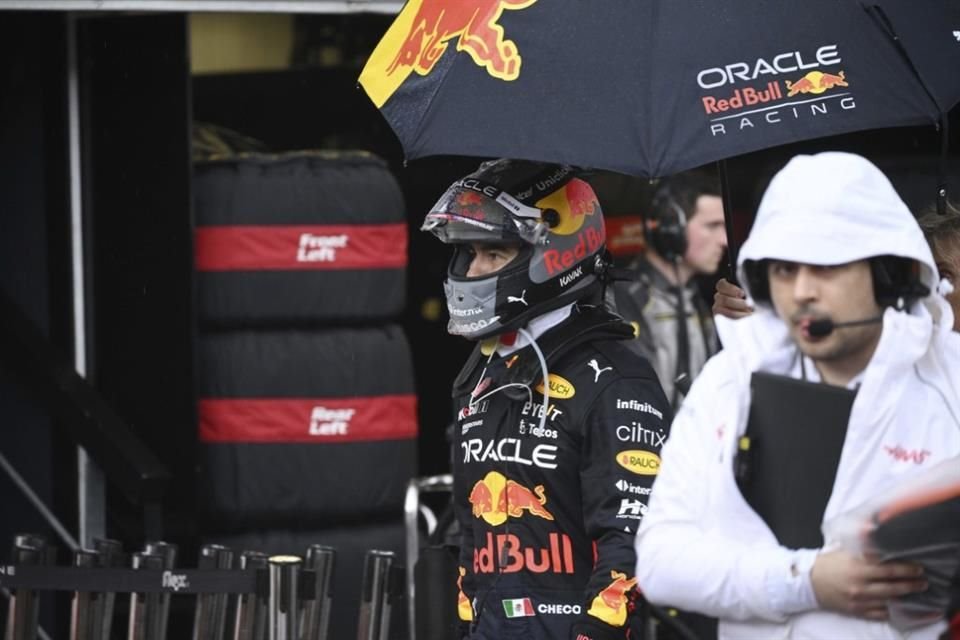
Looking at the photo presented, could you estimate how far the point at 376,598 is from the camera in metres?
5.71

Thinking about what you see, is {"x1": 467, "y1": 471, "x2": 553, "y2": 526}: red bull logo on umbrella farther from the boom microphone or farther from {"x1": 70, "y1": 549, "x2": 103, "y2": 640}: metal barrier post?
{"x1": 70, "y1": 549, "x2": 103, "y2": 640}: metal barrier post

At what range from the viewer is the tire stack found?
6934 millimetres

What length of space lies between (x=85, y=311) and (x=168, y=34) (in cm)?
109

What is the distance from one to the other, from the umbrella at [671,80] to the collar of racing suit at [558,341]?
1.56 ft

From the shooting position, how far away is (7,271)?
6.83 meters

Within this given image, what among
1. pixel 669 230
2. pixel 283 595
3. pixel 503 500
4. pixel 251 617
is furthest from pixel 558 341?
pixel 669 230

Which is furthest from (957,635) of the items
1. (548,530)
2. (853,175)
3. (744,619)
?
(548,530)

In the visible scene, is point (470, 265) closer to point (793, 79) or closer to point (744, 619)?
point (793, 79)

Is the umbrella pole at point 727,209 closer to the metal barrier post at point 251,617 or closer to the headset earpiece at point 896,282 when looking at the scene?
the headset earpiece at point 896,282

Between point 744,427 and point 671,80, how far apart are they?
1217 mm

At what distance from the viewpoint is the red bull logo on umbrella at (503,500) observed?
399cm

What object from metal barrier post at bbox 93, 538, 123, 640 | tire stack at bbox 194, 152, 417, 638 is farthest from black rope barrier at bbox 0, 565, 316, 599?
tire stack at bbox 194, 152, 417, 638

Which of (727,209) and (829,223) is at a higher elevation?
(727,209)

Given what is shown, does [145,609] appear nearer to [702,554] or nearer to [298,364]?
[298,364]
